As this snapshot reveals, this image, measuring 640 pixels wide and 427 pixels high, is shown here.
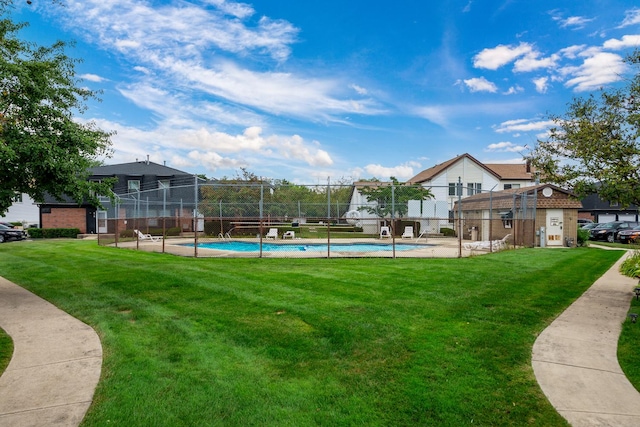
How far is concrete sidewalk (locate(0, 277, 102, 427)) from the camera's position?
3522 mm

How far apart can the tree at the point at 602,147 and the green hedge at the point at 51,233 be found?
102 feet

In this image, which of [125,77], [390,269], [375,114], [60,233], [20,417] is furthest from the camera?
[60,233]

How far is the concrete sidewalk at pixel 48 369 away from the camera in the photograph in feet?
11.6

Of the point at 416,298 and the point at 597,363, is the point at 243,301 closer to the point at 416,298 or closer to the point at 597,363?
the point at 416,298

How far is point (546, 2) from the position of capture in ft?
44.9

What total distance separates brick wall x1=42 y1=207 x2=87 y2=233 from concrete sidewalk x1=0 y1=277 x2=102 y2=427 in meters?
31.7

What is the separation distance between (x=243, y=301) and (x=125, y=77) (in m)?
13.8

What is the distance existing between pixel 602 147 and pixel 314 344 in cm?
630

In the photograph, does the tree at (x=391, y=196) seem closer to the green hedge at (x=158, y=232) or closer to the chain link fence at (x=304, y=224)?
the chain link fence at (x=304, y=224)

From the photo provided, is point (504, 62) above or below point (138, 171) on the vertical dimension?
above

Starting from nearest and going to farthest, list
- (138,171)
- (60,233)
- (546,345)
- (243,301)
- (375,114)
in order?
(546,345)
(243,301)
(375,114)
(60,233)
(138,171)

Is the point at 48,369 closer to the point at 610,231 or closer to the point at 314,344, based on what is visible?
the point at 314,344

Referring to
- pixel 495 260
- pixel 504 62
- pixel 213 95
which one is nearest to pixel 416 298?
pixel 495 260

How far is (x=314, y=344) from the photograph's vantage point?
204 inches
